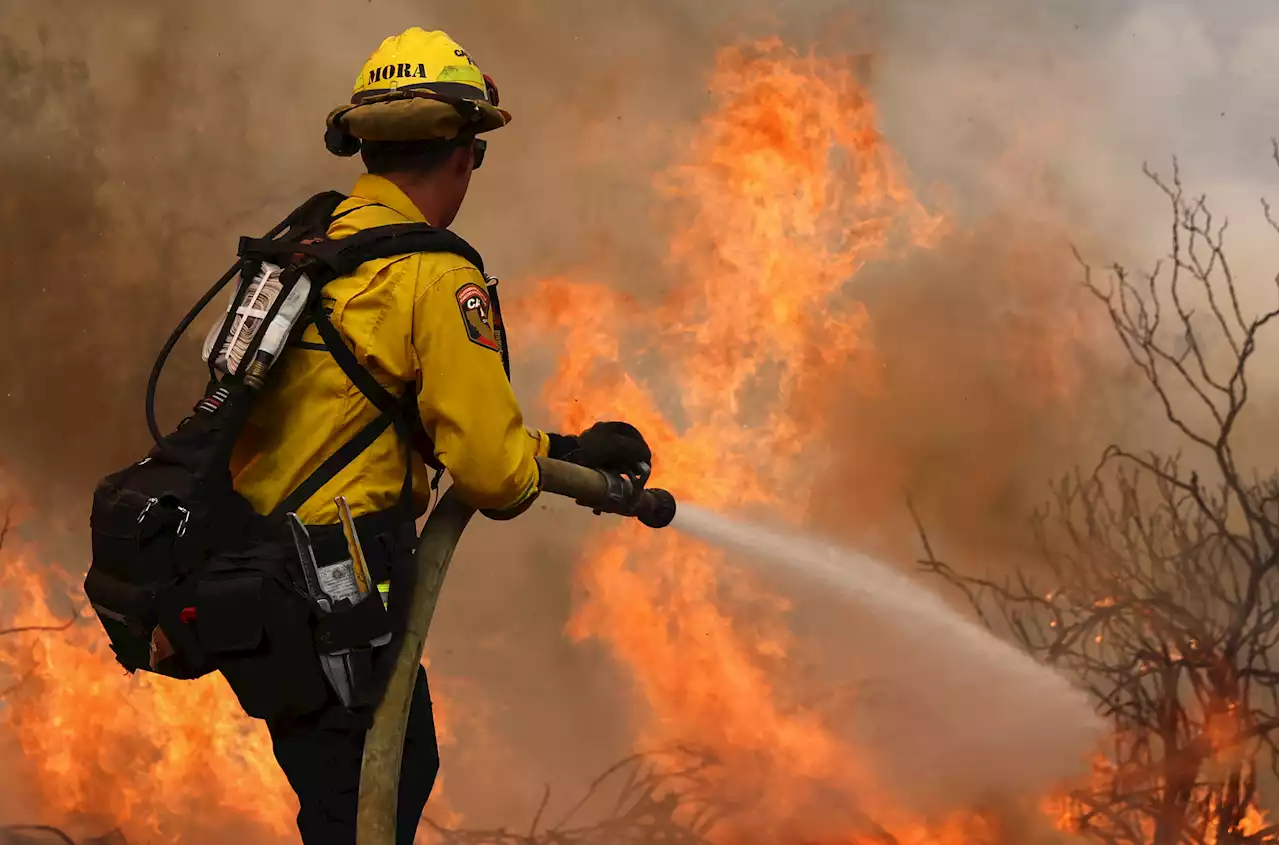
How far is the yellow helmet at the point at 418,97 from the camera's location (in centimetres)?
198

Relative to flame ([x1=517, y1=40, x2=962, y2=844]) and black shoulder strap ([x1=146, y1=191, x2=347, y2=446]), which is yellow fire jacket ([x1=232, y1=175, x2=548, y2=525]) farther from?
flame ([x1=517, y1=40, x2=962, y2=844])

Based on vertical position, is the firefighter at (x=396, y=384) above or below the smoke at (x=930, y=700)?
below

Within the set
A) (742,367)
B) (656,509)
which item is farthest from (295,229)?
(742,367)

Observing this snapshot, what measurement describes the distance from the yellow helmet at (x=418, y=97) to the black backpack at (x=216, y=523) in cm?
22

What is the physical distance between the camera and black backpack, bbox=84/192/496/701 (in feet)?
5.90

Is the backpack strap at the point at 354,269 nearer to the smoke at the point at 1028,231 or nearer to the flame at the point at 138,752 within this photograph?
the smoke at the point at 1028,231

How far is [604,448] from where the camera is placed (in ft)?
7.55

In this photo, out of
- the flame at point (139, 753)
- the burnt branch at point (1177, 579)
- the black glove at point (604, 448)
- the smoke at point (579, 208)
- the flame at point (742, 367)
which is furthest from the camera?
the flame at point (139, 753)

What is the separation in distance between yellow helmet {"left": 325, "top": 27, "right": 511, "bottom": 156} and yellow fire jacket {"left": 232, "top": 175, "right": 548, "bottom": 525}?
17 cm

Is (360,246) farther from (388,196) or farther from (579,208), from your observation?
(579,208)

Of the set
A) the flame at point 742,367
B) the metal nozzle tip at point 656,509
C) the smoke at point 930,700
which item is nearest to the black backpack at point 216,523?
the metal nozzle tip at point 656,509

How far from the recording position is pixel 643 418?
3670 mm

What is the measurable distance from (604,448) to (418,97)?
778mm

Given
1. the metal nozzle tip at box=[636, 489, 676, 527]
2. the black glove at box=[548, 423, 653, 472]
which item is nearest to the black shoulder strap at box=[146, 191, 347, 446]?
the black glove at box=[548, 423, 653, 472]
